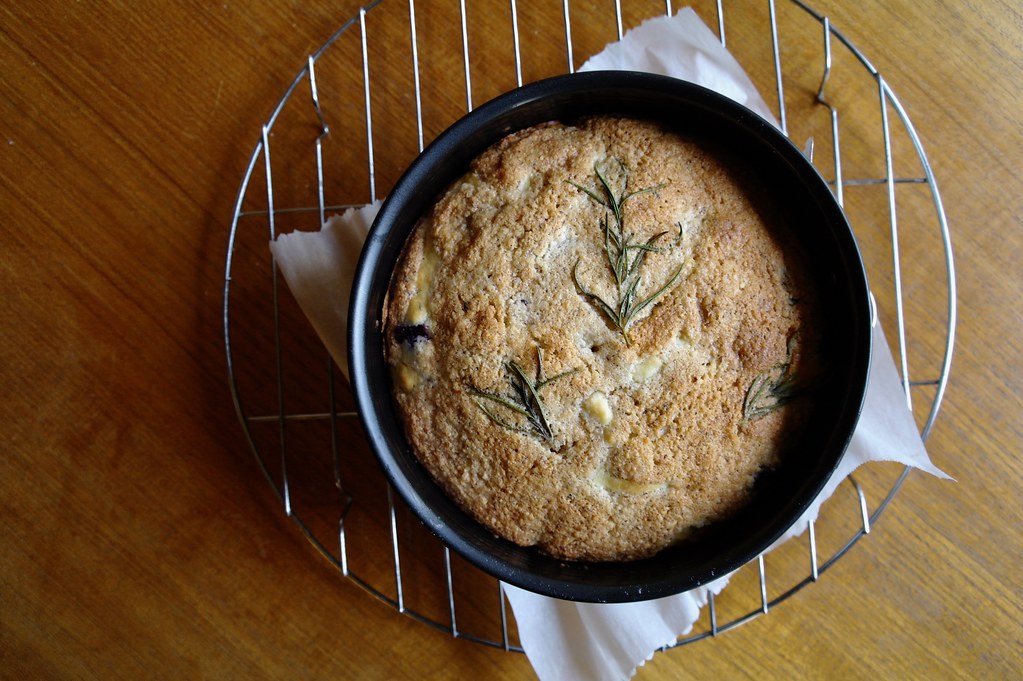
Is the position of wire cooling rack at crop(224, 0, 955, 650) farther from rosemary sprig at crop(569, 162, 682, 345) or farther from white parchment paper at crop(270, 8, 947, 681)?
rosemary sprig at crop(569, 162, 682, 345)

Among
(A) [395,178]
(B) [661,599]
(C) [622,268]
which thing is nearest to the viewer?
(C) [622,268]

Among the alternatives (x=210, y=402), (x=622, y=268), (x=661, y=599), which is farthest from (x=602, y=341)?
(x=210, y=402)

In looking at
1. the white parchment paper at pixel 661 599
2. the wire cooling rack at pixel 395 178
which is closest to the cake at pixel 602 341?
the white parchment paper at pixel 661 599

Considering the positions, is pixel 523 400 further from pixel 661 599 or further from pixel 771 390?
pixel 661 599

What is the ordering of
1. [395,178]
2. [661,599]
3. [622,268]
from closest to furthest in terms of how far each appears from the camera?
[622,268] → [661,599] → [395,178]

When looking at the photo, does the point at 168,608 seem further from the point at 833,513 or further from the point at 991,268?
the point at 991,268

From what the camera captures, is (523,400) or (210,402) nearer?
(523,400)
